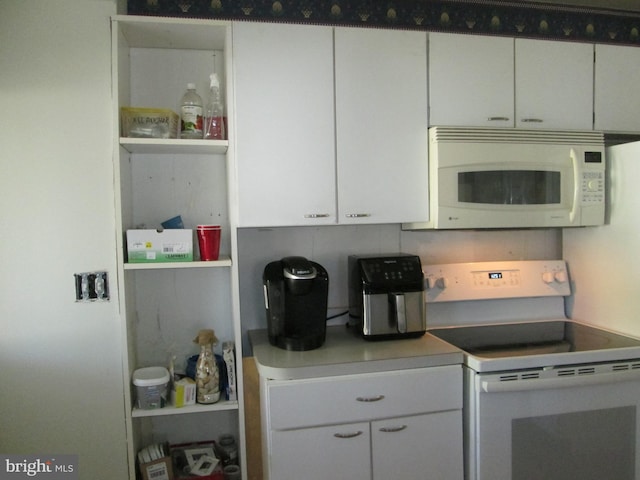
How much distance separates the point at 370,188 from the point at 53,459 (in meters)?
1.55

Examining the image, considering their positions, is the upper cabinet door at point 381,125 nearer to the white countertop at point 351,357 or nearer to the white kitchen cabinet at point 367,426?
the white countertop at point 351,357

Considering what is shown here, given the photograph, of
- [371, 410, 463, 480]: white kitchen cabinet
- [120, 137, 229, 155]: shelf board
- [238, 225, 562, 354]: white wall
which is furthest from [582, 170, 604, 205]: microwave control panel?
[120, 137, 229, 155]: shelf board

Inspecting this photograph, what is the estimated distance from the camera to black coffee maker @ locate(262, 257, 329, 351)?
1695 mm

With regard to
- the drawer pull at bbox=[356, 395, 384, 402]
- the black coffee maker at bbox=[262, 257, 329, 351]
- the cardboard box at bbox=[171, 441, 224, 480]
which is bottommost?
the cardboard box at bbox=[171, 441, 224, 480]

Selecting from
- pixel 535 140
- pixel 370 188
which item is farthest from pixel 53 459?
pixel 535 140

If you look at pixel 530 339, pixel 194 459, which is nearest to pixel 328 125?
pixel 530 339

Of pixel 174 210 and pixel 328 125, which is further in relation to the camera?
pixel 174 210

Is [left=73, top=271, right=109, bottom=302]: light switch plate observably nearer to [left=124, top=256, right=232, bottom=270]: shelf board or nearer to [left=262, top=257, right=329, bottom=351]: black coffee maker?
[left=124, top=256, right=232, bottom=270]: shelf board

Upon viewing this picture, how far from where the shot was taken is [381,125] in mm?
1813

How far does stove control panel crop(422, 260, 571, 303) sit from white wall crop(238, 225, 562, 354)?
0.08 m

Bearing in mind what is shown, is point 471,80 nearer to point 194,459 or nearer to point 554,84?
point 554,84

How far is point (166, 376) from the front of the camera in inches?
67.7

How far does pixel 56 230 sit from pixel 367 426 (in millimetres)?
1328

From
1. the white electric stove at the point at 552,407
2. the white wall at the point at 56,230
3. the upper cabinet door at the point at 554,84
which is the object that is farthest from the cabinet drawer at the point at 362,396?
the upper cabinet door at the point at 554,84
